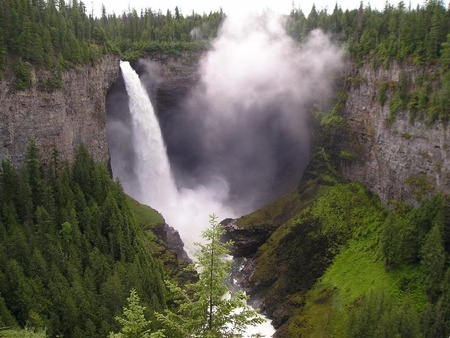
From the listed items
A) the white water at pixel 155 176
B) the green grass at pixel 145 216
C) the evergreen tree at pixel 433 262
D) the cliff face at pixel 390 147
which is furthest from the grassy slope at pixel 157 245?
the cliff face at pixel 390 147

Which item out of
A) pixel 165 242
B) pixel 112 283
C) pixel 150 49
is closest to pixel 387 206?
pixel 165 242

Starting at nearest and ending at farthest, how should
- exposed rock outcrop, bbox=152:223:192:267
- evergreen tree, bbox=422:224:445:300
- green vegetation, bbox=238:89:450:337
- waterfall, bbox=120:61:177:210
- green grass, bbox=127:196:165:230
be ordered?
green vegetation, bbox=238:89:450:337, evergreen tree, bbox=422:224:445:300, exposed rock outcrop, bbox=152:223:192:267, green grass, bbox=127:196:165:230, waterfall, bbox=120:61:177:210

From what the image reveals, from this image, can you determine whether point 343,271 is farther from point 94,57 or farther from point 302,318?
point 94,57

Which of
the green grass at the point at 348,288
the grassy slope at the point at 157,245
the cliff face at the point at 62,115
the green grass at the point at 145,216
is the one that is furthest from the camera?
the green grass at the point at 145,216

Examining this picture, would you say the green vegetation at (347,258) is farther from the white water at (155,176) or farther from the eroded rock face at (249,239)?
the white water at (155,176)

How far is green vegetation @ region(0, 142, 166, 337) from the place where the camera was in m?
35.8

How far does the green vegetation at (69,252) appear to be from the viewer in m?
35.8

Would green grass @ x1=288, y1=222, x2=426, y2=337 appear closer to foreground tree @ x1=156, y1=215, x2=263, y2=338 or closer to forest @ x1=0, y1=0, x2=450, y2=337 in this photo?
forest @ x1=0, y1=0, x2=450, y2=337

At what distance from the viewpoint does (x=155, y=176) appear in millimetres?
75812

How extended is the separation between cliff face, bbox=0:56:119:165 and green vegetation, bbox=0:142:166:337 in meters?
1.85

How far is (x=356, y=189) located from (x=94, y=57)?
39370 millimetres

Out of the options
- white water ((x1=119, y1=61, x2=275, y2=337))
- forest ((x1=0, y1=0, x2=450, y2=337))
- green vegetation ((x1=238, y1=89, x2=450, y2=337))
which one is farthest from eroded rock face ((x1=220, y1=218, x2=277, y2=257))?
white water ((x1=119, y1=61, x2=275, y2=337))

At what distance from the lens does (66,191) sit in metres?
47.6

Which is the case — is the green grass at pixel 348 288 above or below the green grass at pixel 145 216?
below
